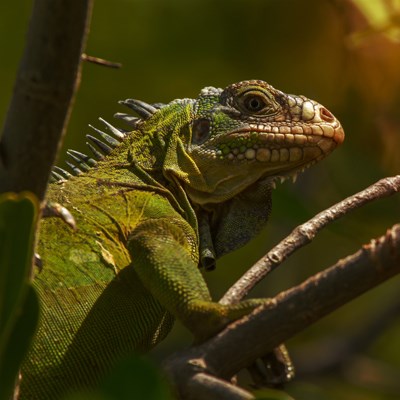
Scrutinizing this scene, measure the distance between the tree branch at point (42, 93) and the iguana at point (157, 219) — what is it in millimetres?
997

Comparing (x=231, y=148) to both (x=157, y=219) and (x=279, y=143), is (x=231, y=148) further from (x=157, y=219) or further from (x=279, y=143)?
(x=157, y=219)

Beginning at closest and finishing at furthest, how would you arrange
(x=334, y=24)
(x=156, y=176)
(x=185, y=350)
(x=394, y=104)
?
(x=185, y=350), (x=156, y=176), (x=394, y=104), (x=334, y=24)

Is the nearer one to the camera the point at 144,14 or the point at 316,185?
the point at 316,185

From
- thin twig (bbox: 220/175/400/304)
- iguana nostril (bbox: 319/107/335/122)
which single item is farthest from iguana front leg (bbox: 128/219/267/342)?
iguana nostril (bbox: 319/107/335/122)

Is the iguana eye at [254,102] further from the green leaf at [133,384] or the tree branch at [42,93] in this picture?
the green leaf at [133,384]

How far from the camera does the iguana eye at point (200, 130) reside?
540 centimetres

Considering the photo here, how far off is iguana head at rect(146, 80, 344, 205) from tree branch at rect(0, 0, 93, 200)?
200cm

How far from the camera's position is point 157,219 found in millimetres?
4742

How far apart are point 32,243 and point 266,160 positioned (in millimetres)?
2466

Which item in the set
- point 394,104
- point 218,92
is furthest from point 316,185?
point 218,92

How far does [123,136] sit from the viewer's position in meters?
5.44

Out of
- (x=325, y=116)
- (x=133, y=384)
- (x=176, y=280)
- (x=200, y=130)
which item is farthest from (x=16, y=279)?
(x=325, y=116)

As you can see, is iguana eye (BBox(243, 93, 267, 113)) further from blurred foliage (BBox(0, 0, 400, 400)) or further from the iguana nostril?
blurred foliage (BBox(0, 0, 400, 400))

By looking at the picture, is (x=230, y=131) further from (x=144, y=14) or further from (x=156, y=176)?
(x=144, y=14)
